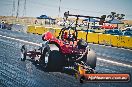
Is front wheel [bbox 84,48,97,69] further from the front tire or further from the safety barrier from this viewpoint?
the safety barrier

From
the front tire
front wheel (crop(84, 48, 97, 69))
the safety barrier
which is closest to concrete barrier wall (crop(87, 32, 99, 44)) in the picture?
the safety barrier

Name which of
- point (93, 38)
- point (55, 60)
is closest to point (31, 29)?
point (93, 38)

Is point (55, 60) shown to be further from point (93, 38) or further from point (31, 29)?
point (31, 29)

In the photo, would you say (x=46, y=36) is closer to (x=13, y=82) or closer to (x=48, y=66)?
(x=48, y=66)

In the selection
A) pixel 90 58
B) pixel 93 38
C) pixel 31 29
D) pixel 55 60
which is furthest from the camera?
pixel 31 29

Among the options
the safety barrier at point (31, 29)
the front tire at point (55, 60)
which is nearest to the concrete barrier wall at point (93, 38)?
the safety barrier at point (31, 29)

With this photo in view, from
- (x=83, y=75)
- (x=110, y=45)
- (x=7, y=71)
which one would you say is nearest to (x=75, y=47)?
(x=83, y=75)

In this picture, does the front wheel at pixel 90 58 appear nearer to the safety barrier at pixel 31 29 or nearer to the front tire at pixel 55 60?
the front tire at pixel 55 60

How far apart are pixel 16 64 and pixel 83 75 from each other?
3981 millimetres

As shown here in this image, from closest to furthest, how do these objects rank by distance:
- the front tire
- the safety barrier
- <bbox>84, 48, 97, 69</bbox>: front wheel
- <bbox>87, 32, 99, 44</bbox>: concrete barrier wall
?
the front tire, <bbox>84, 48, 97, 69</bbox>: front wheel, <bbox>87, 32, 99, 44</bbox>: concrete barrier wall, the safety barrier

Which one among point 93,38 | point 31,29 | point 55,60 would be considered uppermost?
point 55,60

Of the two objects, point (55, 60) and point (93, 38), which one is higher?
A: point (55, 60)

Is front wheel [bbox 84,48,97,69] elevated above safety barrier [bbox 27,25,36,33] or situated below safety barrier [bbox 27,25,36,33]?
above

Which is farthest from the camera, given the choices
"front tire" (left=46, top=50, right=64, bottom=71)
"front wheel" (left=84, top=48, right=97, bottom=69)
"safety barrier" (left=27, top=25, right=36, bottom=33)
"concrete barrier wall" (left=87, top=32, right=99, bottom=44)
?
"safety barrier" (left=27, top=25, right=36, bottom=33)
